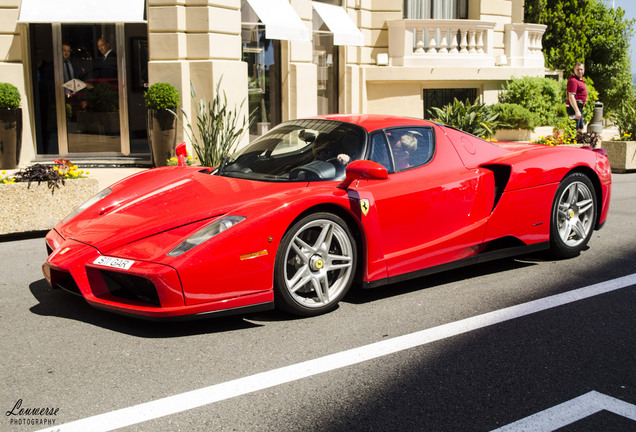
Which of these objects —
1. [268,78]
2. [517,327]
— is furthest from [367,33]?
[517,327]

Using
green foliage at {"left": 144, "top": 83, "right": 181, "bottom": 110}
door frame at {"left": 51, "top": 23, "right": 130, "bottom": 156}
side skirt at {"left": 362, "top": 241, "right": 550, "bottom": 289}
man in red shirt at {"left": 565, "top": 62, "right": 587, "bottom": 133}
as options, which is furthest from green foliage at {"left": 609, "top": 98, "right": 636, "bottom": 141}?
door frame at {"left": 51, "top": 23, "right": 130, "bottom": 156}

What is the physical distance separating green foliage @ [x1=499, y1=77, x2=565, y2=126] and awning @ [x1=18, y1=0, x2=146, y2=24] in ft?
34.0

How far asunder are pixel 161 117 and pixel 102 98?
187cm

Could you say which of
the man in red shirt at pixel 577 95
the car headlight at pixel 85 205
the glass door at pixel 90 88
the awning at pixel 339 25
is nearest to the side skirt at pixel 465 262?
the car headlight at pixel 85 205

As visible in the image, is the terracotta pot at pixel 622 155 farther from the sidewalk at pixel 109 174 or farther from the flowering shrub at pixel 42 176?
the flowering shrub at pixel 42 176

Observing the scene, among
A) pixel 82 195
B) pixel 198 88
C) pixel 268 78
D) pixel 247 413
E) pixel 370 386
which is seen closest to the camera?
pixel 247 413

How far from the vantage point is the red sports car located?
14.5ft

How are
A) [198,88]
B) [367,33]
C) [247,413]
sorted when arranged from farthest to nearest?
[367,33] < [198,88] < [247,413]

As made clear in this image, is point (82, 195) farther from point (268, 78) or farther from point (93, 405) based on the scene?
point (268, 78)

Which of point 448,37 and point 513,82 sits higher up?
point 448,37

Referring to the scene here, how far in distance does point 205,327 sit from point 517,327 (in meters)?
2.00

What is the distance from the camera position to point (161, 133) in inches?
523

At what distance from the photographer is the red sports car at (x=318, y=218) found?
14.5 feet

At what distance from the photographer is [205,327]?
15.3 feet
